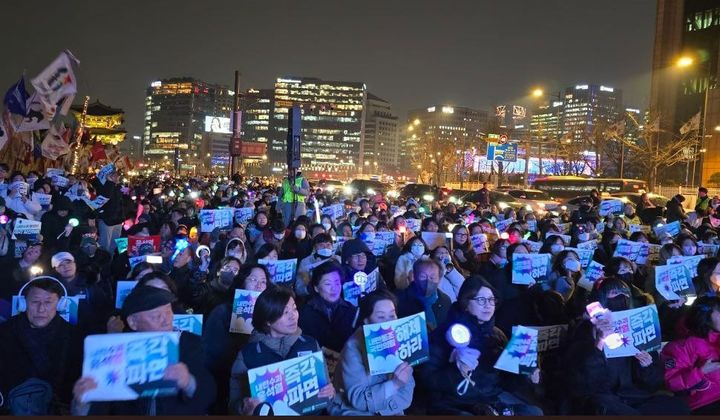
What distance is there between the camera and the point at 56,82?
62.7 ft

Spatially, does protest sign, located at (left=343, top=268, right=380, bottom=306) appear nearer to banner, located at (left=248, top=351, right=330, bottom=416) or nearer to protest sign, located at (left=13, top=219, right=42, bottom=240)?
banner, located at (left=248, top=351, right=330, bottom=416)

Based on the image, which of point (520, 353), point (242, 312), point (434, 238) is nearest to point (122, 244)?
point (242, 312)

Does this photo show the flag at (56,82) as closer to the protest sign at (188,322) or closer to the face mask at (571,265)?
the protest sign at (188,322)

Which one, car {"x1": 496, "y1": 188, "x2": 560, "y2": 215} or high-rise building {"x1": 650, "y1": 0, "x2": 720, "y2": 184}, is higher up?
high-rise building {"x1": 650, "y1": 0, "x2": 720, "y2": 184}

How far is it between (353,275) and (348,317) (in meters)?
1.62

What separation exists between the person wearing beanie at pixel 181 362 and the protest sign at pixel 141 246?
5018 mm

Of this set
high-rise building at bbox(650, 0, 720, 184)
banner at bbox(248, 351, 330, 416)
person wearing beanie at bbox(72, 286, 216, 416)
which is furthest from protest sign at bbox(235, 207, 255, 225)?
high-rise building at bbox(650, 0, 720, 184)

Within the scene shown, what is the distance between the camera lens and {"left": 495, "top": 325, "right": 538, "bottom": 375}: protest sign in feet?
14.2

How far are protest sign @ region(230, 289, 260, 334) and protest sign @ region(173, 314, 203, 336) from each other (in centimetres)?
33

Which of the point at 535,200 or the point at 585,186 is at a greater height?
the point at 585,186

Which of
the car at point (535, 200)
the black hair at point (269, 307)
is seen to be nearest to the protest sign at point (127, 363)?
the black hair at point (269, 307)

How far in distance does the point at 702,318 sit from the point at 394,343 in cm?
292

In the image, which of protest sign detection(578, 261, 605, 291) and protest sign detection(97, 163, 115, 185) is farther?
protest sign detection(97, 163, 115, 185)

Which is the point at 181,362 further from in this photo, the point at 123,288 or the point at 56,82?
the point at 56,82
